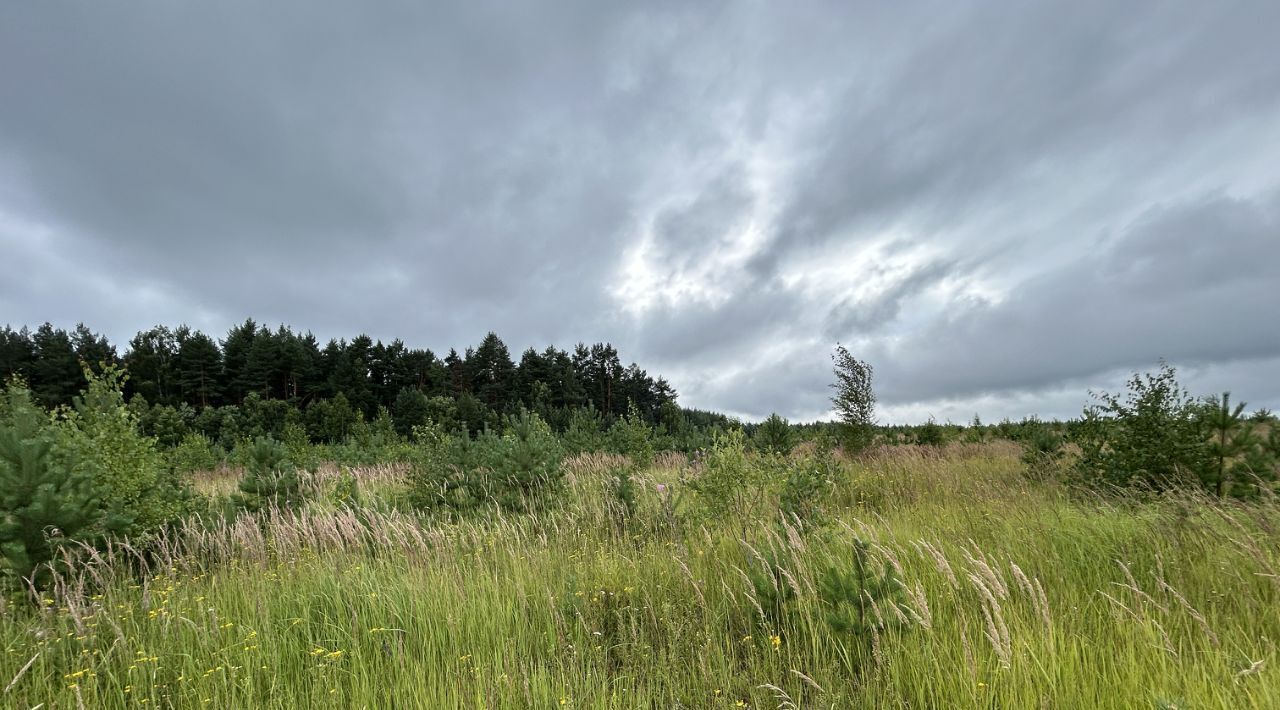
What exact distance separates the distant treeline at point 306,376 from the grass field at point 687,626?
37.2 m

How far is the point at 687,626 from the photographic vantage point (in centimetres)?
367

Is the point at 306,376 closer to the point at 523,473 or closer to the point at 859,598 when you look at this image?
the point at 523,473

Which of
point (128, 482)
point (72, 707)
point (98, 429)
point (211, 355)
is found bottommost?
point (72, 707)

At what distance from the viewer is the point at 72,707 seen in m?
3.09

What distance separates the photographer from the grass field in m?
2.71

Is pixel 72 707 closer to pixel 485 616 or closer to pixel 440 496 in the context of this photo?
pixel 485 616

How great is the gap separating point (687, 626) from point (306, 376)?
66455 millimetres

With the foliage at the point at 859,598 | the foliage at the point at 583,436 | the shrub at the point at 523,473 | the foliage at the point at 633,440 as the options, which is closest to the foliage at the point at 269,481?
the shrub at the point at 523,473

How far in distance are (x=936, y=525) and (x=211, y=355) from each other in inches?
2748

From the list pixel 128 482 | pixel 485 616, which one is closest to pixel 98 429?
pixel 128 482

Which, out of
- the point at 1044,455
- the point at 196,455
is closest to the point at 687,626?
the point at 1044,455

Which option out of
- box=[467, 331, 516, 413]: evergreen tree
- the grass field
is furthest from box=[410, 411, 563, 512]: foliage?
box=[467, 331, 516, 413]: evergreen tree

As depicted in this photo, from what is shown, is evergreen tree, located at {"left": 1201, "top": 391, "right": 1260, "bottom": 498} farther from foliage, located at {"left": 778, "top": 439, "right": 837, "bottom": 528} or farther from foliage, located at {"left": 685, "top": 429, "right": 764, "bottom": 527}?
foliage, located at {"left": 685, "top": 429, "right": 764, "bottom": 527}

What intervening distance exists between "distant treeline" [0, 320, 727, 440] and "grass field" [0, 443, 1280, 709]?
3719 centimetres
